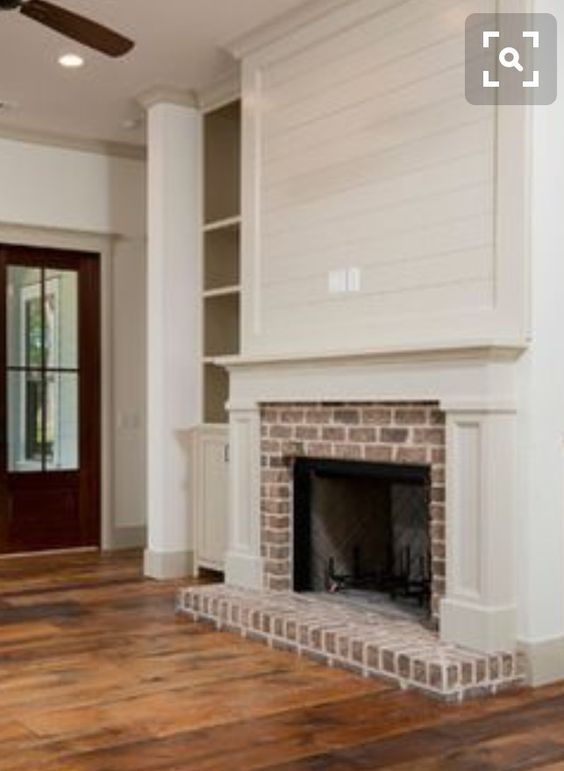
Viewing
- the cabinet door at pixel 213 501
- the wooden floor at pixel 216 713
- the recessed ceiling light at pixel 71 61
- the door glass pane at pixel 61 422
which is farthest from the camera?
the door glass pane at pixel 61 422

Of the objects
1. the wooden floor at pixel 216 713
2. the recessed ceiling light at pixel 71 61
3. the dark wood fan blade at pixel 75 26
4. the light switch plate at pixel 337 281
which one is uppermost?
the recessed ceiling light at pixel 71 61

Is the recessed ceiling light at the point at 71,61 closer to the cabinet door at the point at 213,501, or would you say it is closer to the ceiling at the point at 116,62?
the ceiling at the point at 116,62

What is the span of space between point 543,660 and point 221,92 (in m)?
3.93

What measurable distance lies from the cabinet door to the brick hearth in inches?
28.9

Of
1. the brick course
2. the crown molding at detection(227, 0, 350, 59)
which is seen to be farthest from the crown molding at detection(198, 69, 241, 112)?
the brick course

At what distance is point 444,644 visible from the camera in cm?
385

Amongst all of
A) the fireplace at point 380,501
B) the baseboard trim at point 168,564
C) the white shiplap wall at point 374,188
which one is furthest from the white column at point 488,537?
the baseboard trim at point 168,564

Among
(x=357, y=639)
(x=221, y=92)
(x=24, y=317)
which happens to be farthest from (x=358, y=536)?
(x=24, y=317)

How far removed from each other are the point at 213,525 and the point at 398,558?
138cm

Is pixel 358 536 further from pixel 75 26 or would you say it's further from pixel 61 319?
pixel 61 319

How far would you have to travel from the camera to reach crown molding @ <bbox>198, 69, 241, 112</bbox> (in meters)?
5.84

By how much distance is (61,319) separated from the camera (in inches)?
284

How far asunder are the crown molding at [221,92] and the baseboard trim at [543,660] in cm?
370

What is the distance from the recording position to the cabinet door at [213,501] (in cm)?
579
